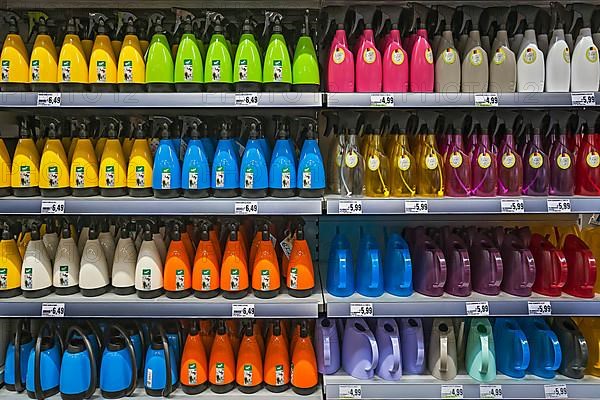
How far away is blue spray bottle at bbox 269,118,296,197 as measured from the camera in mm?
1918

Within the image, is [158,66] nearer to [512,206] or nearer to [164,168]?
[164,168]

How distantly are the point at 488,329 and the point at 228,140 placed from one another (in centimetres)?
132

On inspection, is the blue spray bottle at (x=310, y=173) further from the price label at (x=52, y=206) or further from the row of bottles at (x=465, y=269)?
the price label at (x=52, y=206)

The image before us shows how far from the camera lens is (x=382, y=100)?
1.87 meters

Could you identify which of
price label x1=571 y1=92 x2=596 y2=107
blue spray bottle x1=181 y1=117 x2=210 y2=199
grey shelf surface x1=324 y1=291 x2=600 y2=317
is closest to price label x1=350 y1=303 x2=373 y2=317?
grey shelf surface x1=324 y1=291 x2=600 y2=317

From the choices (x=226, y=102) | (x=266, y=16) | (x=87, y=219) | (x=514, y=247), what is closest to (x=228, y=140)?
(x=226, y=102)

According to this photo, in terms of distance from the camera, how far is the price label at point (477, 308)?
1.88 meters

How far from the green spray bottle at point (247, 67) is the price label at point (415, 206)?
2.47ft

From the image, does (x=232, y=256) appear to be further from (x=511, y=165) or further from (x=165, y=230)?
(x=511, y=165)

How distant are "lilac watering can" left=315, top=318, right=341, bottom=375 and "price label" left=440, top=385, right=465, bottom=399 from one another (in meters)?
0.42

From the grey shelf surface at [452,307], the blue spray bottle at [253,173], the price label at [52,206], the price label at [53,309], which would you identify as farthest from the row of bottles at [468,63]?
the price label at [53,309]

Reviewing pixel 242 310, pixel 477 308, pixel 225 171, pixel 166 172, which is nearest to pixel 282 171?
pixel 225 171

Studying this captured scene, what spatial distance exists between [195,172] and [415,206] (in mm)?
882

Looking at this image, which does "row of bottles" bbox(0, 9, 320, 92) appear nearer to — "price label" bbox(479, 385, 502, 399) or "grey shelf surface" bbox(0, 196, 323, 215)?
"grey shelf surface" bbox(0, 196, 323, 215)
